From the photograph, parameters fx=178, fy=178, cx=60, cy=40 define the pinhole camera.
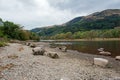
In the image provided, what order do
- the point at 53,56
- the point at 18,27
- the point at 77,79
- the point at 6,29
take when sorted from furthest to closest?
the point at 18,27
the point at 6,29
the point at 53,56
the point at 77,79

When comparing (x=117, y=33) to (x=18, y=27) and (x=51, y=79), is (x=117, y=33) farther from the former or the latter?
(x=51, y=79)

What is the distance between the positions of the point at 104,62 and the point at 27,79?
10.7 m

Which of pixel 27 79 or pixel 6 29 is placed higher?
pixel 6 29

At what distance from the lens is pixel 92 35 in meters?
176

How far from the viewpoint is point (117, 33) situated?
481ft

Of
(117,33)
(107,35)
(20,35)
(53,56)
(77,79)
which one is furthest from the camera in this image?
(107,35)

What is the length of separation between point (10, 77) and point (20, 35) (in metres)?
100

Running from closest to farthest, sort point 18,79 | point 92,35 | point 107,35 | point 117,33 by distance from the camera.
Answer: point 18,79 → point 117,33 → point 107,35 → point 92,35

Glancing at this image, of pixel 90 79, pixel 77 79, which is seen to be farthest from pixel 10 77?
pixel 90 79

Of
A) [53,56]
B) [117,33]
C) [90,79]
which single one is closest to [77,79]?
[90,79]

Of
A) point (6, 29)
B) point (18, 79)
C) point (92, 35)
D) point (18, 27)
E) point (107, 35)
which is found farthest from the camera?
point (92, 35)

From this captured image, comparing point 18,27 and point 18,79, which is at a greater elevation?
point 18,27

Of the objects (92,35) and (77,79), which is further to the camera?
(92,35)

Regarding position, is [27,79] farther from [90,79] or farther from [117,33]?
[117,33]
